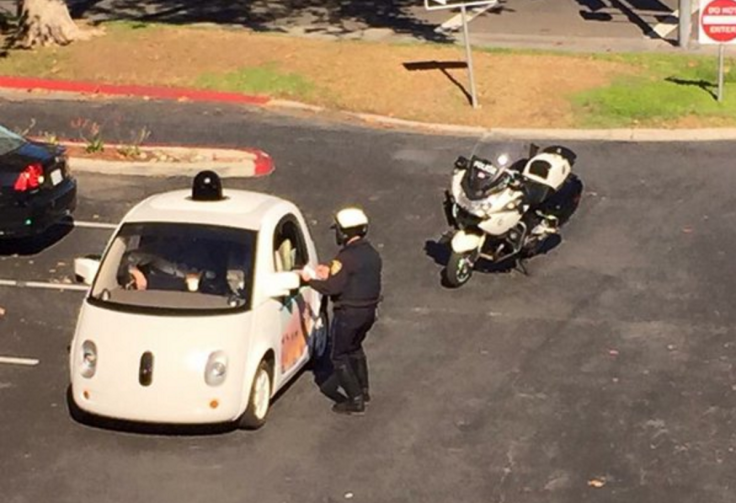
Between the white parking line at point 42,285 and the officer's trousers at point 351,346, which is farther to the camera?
the white parking line at point 42,285

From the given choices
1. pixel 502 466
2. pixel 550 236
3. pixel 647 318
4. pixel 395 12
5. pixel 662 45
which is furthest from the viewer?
pixel 395 12

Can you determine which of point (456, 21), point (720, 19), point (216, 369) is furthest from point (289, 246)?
point (456, 21)

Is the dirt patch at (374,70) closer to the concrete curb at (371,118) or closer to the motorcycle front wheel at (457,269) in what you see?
the concrete curb at (371,118)

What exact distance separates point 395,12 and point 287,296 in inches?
809

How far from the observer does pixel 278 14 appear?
107 ft

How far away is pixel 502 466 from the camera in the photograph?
11648mm

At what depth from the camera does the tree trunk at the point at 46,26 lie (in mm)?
27219

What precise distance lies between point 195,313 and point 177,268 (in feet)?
1.79

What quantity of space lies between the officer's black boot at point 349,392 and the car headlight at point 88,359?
196 cm

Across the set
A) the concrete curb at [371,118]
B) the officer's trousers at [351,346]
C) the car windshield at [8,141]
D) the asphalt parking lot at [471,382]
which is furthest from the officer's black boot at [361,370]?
the concrete curb at [371,118]

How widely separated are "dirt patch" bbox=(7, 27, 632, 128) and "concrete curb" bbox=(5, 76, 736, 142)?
27 cm

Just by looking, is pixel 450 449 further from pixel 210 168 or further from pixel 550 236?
pixel 210 168

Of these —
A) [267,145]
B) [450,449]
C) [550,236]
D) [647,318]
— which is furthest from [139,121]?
[450,449]

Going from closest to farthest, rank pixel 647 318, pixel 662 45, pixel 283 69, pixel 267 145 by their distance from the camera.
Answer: pixel 647 318 < pixel 267 145 < pixel 283 69 < pixel 662 45
